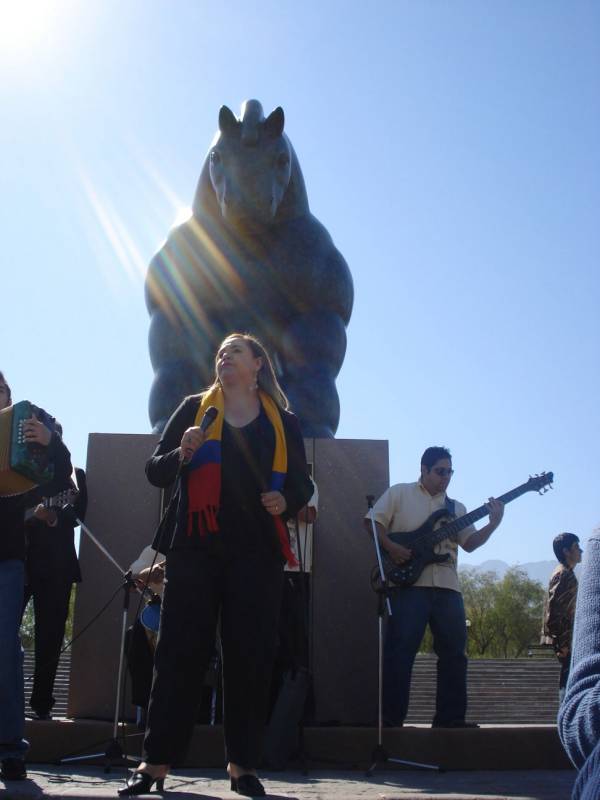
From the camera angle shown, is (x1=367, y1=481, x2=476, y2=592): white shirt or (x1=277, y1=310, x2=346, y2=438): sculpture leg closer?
(x1=367, y1=481, x2=476, y2=592): white shirt

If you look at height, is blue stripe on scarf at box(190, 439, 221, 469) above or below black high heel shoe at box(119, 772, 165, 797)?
above

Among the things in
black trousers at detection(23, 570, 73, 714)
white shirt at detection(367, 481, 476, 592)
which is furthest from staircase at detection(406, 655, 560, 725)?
black trousers at detection(23, 570, 73, 714)

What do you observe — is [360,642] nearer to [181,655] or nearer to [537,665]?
[181,655]

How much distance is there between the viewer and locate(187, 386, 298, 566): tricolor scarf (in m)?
3.78

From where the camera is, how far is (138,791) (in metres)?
3.40

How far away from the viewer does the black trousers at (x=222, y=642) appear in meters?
3.62

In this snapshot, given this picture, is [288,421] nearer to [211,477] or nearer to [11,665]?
[211,477]

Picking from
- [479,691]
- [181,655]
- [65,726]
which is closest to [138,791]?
[181,655]

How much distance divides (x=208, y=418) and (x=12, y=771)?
5.44ft

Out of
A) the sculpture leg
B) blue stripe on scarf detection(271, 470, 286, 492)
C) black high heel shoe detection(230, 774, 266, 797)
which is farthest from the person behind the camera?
the sculpture leg

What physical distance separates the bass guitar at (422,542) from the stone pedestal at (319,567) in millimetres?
479

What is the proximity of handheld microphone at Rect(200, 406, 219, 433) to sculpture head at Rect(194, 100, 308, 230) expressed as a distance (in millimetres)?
4089

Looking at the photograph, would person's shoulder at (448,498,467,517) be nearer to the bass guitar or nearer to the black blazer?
the bass guitar

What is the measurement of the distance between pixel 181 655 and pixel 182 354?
4435mm
